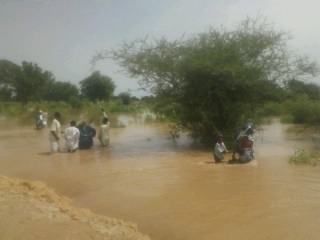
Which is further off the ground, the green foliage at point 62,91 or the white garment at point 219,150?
the green foliage at point 62,91

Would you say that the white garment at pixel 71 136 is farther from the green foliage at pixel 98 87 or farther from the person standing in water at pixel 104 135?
the green foliage at pixel 98 87

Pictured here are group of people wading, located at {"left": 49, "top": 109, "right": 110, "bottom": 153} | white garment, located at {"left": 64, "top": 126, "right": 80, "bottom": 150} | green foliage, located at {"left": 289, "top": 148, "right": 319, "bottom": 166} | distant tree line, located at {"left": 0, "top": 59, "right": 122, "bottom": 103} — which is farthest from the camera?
distant tree line, located at {"left": 0, "top": 59, "right": 122, "bottom": 103}

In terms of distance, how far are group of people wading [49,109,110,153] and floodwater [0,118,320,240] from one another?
44 cm

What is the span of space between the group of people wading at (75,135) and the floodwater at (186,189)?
17.4 inches

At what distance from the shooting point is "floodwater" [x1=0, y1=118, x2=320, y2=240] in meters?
7.25

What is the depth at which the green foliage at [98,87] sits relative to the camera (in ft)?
204

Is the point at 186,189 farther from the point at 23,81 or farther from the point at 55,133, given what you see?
the point at 23,81

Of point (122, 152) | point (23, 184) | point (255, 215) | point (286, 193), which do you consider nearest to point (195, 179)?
point (286, 193)

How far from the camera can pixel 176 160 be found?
47.1ft

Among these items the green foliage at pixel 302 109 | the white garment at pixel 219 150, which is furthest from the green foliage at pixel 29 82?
the white garment at pixel 219 150

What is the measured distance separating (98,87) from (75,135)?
47.2 metres

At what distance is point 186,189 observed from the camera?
32.4 ft

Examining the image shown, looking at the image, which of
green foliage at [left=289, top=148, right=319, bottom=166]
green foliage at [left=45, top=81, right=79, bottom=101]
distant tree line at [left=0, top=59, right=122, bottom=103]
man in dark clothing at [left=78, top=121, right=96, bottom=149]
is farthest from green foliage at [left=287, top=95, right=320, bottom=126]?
green foliage at [left=45, top=81, right=79, bottom=101]

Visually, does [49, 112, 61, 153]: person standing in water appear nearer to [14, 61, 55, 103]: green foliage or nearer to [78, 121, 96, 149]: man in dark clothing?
[78, 121, 96, 149]: man in dark clothing
